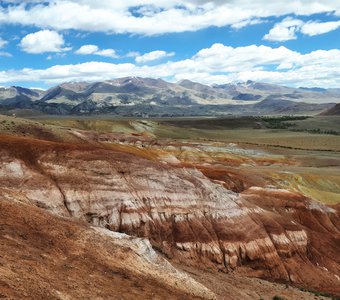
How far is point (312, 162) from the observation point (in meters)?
118

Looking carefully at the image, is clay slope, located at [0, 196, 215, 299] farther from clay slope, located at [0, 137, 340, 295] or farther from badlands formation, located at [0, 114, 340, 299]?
clay slope, located at [0, 137, 340, 295]

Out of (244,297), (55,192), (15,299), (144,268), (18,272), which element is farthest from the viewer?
(55,192)

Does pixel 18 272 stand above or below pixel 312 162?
above

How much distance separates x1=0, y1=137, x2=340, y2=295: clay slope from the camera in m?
38.1

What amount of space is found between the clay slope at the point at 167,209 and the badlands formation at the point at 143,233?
10 cm

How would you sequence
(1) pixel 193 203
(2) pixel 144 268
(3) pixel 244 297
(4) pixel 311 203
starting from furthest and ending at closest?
(4) pixel 311 203 → (1) pixel 193 203 → (3) pixel 244 297 → (2) pixel 144 268

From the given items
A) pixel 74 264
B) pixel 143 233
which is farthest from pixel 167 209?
pixel 74 264

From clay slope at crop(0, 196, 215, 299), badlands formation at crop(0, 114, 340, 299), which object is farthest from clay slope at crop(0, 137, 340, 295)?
clay slope at crop(0, 196, 215, 299)

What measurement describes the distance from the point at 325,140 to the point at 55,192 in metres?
177

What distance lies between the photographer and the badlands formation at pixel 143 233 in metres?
23.2

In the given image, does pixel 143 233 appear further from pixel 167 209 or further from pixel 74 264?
Answer: pixel 74 264

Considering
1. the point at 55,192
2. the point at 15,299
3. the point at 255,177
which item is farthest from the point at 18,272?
the point at 255,177

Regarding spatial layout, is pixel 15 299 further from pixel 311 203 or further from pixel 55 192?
pixel 311 203

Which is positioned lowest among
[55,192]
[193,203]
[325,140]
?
[325,140]
